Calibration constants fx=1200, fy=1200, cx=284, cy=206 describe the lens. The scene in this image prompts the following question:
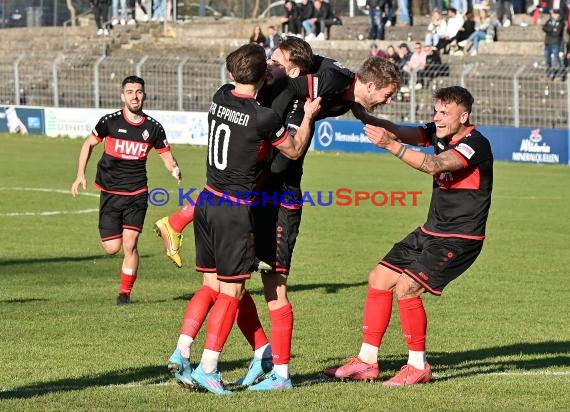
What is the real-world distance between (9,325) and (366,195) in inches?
519

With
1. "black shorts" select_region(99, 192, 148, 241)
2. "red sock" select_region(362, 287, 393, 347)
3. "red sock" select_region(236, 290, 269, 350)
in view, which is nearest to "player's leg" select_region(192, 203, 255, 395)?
"red sock" select_region(236, 290, 269, 350)

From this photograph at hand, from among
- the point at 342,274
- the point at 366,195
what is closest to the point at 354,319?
the point at 342,274

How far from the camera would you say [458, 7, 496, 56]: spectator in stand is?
1478 inches

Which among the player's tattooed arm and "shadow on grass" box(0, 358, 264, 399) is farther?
the player's tattooed arm

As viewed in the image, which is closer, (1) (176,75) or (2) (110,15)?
(1) (176,75)

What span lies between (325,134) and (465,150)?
25.3 metres

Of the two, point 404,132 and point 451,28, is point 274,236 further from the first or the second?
point 451,28

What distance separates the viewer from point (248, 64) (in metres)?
7.77

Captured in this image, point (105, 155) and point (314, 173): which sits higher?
point (105, 155)

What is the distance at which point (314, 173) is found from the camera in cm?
2786

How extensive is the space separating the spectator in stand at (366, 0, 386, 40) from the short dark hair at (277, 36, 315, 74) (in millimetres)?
31772

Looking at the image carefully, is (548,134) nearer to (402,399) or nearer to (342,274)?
(342,274)

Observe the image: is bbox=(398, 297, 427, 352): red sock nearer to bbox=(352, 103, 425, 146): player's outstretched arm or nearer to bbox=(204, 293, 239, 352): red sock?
bbox=(352, 103, 425, 146): player's outstretched arm

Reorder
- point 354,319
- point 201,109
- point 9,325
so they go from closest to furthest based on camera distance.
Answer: point 9,325 < point 354,319 < point 201,109
